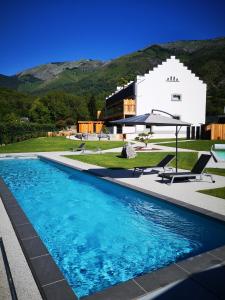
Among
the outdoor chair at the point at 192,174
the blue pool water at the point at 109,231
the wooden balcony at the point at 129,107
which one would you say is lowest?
the blue pool water at the point at 109,231

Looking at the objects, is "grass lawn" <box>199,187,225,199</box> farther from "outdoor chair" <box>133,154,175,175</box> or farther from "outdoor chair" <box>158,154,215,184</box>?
"outdoor chair" <box>133,154,175,175</box>

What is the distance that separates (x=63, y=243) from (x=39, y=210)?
109 inches

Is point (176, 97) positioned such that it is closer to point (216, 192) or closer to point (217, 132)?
point (217, 132)

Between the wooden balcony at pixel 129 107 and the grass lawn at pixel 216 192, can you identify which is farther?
the wooden balcony at pixel 129 107

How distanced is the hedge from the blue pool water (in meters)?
24.5

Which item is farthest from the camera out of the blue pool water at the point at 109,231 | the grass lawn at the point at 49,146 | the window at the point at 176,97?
the window at the point at 176,97

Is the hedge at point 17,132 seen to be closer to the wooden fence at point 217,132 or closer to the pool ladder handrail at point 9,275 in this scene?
the wooden fence at point 217,132

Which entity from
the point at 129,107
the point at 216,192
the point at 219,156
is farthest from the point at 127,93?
the point at 216,192

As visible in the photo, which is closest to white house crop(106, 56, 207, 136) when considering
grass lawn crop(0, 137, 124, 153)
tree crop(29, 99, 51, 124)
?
grass lawn crop(0, 137, 124, 153)

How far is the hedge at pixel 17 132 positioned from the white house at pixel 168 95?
13297 mm

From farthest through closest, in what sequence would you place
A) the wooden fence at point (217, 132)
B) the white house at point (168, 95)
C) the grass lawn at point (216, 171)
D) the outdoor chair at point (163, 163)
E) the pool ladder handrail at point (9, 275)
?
1. the white house at point (168, 95)
2. the wooden fence at point (217, 132)
3. the grass lawn at point (216, 171)
4. the outdoor chair at point (163, 163)
5. the pool ladder handrail at point (9, 275)

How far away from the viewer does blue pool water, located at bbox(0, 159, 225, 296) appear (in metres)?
5.23

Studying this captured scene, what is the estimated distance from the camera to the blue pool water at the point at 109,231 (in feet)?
17.2

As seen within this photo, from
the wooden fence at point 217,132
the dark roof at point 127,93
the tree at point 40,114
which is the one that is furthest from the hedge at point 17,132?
the tree at point 40,114
